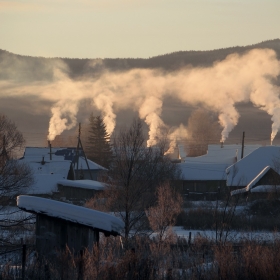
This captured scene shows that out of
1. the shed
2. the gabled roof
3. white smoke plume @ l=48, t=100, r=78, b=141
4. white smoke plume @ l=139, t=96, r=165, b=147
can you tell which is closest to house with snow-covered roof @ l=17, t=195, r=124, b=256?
the shed

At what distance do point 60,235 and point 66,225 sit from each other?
227 millimetres

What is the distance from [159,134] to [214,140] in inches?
543

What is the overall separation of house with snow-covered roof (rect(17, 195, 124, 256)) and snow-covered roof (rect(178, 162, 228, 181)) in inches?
1552

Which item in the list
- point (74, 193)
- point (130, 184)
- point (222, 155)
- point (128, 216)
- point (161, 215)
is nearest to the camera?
point (128, 216)

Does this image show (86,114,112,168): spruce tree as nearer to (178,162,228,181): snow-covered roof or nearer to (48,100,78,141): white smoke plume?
(178,162,228,181): snow-covered roof

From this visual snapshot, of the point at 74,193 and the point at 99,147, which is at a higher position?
the point at 99,147

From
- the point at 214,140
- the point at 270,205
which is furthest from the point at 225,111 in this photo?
the point at 270,205

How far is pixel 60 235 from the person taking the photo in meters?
10.8

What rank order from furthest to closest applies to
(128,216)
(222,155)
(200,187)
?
(222,155)
(200,187)
(128,216)

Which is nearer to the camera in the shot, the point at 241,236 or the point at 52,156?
the point at 241,236

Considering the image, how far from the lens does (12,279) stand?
956 cm

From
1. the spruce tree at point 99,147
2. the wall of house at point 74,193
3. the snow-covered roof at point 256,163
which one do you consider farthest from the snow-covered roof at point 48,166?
the snow-covered roof at point 256,163

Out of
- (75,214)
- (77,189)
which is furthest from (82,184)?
(75,214)

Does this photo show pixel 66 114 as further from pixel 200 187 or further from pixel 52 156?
pixel 200 187
